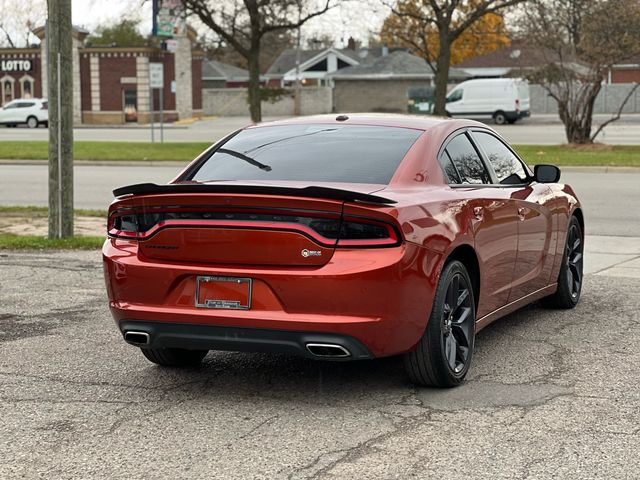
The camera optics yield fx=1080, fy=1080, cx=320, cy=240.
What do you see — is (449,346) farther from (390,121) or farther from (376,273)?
(390,121)

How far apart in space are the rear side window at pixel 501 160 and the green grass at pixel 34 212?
8594 millimetres

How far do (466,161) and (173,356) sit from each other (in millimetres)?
2135

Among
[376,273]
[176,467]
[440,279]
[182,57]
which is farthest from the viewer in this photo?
[182,57]

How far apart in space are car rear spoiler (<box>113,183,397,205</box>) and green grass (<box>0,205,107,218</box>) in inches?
382

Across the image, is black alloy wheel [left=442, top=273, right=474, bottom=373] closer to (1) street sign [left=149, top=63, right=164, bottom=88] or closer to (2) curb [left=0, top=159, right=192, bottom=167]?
(2) curb [left=0, top=159, right=192, bottom=167]

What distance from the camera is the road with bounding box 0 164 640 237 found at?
14.9 m

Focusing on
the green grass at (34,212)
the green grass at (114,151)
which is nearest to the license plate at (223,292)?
the green grass at (34,212)

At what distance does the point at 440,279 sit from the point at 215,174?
150cm

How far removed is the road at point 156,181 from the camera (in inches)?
585

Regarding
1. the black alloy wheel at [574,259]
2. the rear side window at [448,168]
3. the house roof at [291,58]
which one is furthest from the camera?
the house roof at [291,58]

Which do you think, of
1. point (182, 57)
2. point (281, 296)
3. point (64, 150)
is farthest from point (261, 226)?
point (182, 57)

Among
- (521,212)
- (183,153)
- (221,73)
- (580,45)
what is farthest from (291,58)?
(521,212)

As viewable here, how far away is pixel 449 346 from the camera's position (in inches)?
229

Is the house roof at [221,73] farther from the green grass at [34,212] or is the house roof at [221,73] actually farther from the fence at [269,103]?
the green grass at [34,212]
